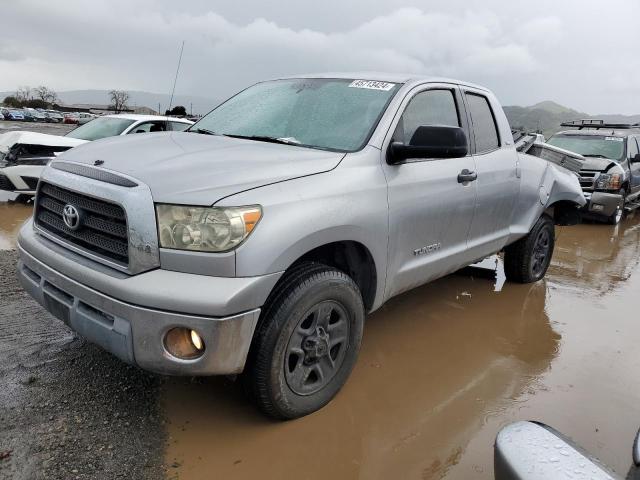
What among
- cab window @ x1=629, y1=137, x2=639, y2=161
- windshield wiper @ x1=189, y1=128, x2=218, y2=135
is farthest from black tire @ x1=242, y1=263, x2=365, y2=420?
cab window @ x1=629, y1=137, x2=639, y2=161

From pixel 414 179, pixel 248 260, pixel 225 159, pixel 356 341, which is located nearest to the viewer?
pixel 248 260

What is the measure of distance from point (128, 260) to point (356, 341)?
1.32 metres

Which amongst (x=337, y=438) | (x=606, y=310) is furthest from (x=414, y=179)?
(x=606, y=310)

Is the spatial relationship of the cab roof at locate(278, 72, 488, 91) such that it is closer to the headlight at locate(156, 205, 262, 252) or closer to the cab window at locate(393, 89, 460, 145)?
the cab window at locate(393, 89, 460, 145)

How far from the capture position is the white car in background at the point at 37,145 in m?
7.23

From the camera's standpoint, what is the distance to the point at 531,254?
510 cm

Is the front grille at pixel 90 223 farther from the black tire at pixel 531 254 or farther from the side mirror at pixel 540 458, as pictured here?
the black tire at pixel 531 254

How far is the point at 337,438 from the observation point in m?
2.63

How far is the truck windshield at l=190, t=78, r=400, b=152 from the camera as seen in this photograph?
311 cm

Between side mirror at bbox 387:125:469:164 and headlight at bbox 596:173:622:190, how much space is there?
283 inches

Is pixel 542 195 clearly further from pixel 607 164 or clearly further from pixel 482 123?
pixel 607 164

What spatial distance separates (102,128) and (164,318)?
6861mm

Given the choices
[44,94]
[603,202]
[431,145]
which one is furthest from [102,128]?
[44,94]

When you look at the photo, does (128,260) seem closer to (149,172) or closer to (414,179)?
(149,172)
